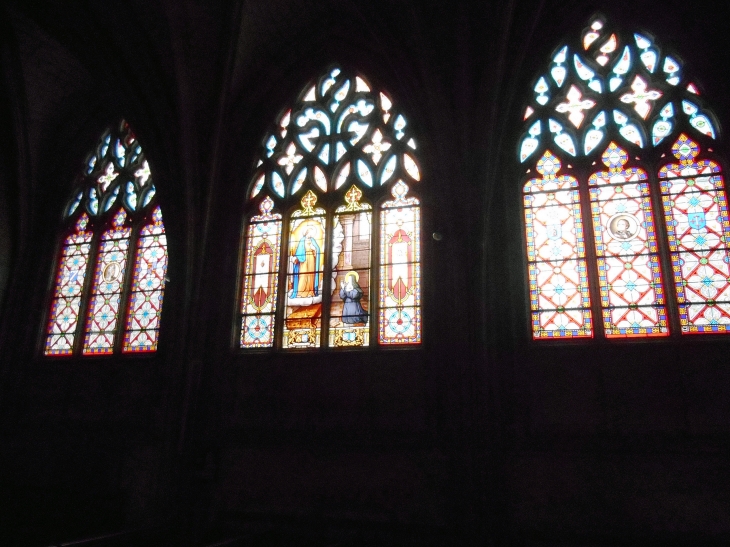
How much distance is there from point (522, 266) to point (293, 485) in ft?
13.4

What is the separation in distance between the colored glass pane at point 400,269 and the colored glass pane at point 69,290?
519 cm

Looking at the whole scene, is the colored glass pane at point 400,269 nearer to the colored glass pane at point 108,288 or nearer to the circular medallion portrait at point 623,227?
the circular medallion portrait at point 623,227

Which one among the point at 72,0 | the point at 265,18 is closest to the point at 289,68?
the point at 265,18

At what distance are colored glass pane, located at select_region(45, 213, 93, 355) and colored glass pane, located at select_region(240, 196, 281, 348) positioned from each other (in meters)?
3.09

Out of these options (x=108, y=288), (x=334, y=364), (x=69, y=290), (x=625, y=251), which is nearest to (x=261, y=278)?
(x=334, y=364)

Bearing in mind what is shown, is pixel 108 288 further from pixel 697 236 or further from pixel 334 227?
pixel 697 236

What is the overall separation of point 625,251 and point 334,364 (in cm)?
401

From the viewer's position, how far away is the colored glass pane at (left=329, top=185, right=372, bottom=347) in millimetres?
7953

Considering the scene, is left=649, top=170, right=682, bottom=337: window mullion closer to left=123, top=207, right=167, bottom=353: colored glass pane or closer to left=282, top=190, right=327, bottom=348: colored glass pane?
left=282, top=190, right=327, bottom=348: colored glass pane

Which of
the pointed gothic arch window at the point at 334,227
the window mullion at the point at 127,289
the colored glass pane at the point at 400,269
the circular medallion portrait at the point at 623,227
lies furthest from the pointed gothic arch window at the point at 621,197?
the window mullion at the point at 127,289

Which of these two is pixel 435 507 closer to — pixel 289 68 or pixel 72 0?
pixel 289 68

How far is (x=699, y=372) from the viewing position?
659 cm

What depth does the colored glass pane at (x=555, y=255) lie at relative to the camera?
7.26 metres

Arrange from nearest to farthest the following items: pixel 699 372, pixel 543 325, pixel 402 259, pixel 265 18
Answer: pixel 699 372, pixel 543 325, pixel 402 259, pixel 265 18
